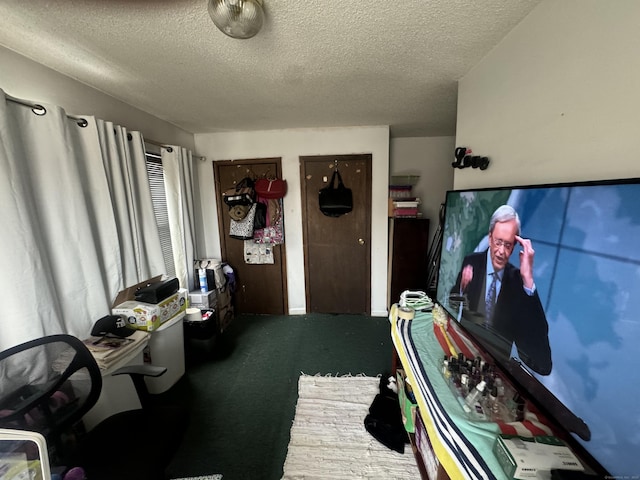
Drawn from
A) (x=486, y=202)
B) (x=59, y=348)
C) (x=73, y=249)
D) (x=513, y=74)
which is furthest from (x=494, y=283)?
(x=73, y=249)

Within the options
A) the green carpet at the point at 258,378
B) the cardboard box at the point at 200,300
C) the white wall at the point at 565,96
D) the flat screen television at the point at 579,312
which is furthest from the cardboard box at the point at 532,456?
the cardboard box at the point at 200,300

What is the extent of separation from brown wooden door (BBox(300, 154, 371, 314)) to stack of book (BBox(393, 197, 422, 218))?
31cm

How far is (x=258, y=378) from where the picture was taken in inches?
82.7

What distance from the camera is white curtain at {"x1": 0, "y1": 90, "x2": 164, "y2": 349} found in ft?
4.05

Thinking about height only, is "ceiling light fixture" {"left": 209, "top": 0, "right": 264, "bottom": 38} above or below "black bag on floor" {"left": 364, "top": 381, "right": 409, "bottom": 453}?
above

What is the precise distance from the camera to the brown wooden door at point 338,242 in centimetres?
288

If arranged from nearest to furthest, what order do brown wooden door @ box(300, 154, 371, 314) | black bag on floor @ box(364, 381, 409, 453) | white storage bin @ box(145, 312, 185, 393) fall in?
1. black bag on floor @ box(364, 381, 409, 453)
2. white storage bin @ box(145, 312, 185, 393)
3. brown wooden door @ box(300, 154, 371, 314)

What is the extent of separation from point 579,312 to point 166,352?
8.01ft

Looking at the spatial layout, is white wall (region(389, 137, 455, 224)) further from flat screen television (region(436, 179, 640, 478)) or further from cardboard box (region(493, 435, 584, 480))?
cardboard box (region(493, 435, 584, 480))

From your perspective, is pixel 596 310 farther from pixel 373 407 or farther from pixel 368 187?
pixel 368 187

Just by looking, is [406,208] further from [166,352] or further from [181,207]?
[166,352]

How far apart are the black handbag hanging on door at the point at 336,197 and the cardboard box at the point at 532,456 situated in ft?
7.67

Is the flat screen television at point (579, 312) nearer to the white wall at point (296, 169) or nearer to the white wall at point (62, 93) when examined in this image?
the white wall at point (296, 169)

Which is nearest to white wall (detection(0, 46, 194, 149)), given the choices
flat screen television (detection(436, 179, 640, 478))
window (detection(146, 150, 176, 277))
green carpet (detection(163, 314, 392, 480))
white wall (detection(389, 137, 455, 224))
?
window (detection(146, 150, 176, 277))
